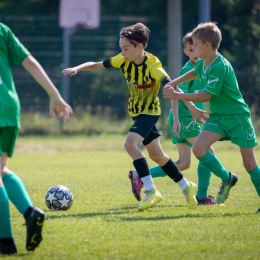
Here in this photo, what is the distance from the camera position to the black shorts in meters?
6.32

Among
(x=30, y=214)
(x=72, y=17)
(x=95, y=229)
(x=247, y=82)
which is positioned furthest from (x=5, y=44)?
(x=72, y=17)

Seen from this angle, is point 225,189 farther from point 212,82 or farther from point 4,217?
point 4,217

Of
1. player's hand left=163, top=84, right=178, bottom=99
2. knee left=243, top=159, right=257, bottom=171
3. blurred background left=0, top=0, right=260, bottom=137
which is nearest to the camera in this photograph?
player's hand left=163, top=84, right=178, bottom=99

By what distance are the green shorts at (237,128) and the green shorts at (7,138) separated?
7.73 ft

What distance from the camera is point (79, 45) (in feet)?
86.6

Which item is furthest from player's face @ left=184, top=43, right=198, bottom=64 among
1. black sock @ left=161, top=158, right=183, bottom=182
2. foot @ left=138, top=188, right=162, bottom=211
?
foot @ left=138, top=188, right=162, bottom=211

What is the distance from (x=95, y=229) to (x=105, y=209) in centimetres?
125

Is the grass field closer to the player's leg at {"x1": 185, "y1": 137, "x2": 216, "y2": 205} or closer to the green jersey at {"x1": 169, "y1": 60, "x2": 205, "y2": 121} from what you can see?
the player's leg at {"x1": 185, "y1": 137, "x2": 216, "y2": 205}

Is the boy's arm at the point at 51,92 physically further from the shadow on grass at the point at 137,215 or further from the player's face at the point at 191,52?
the player's face at the point at 191,52

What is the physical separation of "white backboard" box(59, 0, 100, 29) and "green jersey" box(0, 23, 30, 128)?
18.7 m

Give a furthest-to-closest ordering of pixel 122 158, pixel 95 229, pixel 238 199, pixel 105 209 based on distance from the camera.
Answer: pixel 122 158
pixel 238 199
pixel 105 209
pixel 95 229

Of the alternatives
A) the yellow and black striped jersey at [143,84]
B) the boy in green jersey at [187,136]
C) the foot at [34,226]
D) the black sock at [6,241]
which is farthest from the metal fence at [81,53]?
the foot at [34,226]

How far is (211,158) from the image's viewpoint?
6418 mm

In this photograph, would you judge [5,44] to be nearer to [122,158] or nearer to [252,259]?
[252,259]
